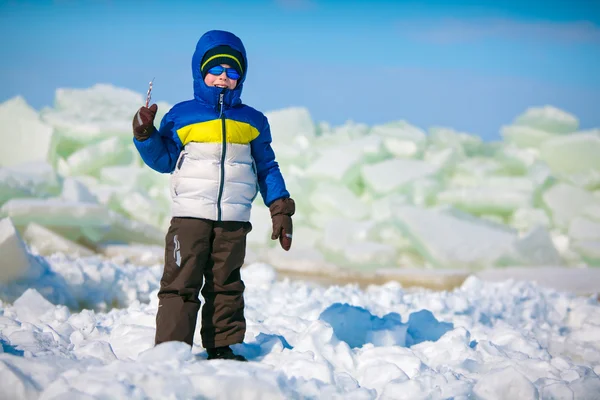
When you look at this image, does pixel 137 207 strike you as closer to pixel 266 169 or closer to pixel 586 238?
pixel 586 238

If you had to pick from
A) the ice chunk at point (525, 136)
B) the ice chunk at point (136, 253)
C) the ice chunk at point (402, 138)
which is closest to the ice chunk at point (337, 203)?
the ice chunk at point (402, 138)

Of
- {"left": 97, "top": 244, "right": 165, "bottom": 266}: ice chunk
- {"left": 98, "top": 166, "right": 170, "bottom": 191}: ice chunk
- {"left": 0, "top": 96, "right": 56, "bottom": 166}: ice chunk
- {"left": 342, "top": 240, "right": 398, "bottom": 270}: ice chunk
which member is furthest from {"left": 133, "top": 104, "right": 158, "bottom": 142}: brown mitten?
{"left": 0, "top": 96, "right": 56, "bottom": 166}: ice chunk

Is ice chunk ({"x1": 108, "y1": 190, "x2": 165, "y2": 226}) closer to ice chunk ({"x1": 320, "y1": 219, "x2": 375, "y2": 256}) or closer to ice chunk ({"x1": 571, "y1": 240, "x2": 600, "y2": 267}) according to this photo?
ice chunk ({"x1": 320, "y1": 219, "x2": 375, "y2": 256})

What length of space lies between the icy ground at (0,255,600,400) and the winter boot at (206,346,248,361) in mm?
51

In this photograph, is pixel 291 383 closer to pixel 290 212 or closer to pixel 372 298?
pixel 290 212

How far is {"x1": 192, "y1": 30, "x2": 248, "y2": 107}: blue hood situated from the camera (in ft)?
7.45

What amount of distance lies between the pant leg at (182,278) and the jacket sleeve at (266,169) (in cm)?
27

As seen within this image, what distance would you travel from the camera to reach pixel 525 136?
10.8m

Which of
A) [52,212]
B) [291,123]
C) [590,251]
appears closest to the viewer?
[52,212]

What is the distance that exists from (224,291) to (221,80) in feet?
2.37

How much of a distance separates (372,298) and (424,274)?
2.19 meters

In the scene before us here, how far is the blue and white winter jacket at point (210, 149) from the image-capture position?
2193 millimetres

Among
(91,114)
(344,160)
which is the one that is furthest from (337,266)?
(91,114)

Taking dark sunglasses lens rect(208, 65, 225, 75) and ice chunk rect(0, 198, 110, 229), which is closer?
dark sunglasses lens rect(208, 65, 225, 75)
